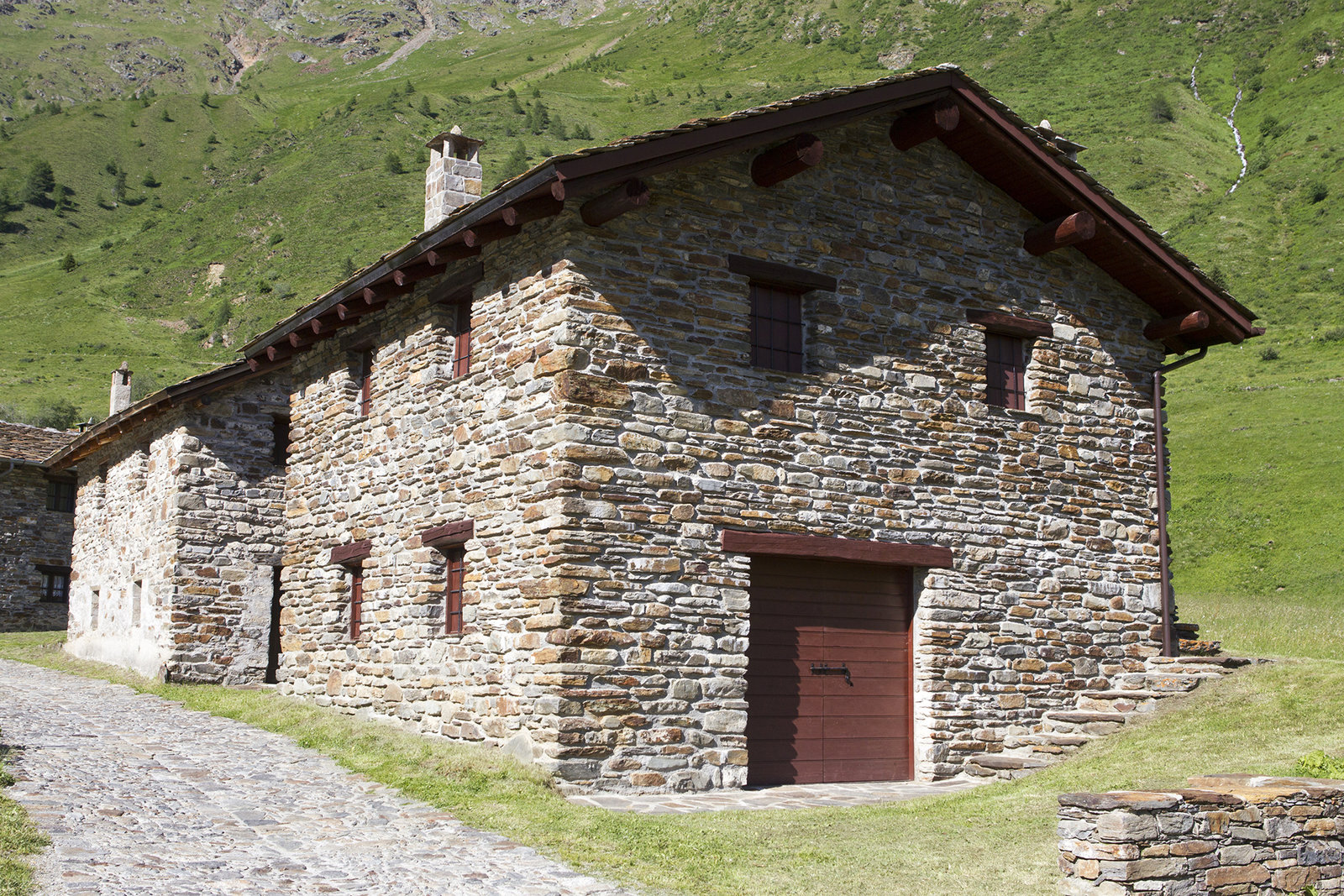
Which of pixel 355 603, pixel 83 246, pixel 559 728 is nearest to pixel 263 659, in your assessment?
pixel 355 603

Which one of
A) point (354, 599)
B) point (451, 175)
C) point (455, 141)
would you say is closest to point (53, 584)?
point (354, 599)

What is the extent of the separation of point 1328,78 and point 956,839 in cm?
8212

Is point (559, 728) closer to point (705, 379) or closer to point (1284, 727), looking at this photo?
point (705, 379)

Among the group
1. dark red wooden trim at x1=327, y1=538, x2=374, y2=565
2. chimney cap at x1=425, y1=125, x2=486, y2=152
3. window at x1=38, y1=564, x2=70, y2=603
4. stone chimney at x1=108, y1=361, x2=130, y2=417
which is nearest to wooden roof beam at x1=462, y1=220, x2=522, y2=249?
chimney cap at x1=425, y1=125, x2=486, y2=152

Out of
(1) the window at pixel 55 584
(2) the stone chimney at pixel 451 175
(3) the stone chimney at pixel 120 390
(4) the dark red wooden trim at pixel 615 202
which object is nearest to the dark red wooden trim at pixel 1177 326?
(4) the dark red wooden trim at pixel 615 202

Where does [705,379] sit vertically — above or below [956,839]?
above

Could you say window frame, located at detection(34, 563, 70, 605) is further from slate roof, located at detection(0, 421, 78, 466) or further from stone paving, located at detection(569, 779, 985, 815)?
stone paving, located at detection(569, 779, 985, 815)

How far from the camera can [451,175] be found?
1501cm

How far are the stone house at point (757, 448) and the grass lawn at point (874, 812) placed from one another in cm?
80

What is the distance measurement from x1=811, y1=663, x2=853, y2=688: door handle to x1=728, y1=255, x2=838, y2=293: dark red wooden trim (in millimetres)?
3953

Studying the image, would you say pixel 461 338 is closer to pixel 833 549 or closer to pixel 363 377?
pixel 363 377

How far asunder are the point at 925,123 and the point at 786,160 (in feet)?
6.98

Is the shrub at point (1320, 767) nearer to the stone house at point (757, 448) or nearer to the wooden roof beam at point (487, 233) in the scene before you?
the stone house at point (757, 448)

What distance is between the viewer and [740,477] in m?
11.6
